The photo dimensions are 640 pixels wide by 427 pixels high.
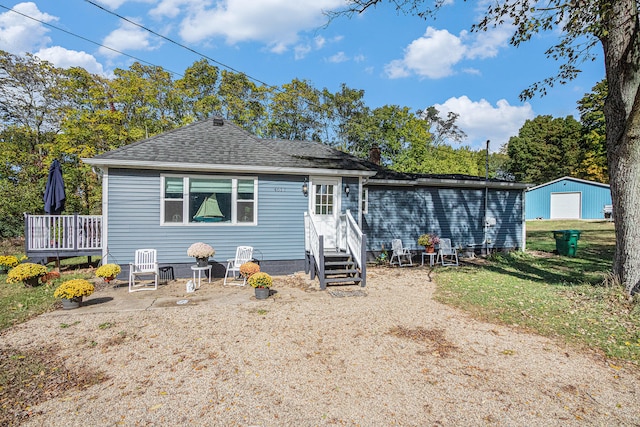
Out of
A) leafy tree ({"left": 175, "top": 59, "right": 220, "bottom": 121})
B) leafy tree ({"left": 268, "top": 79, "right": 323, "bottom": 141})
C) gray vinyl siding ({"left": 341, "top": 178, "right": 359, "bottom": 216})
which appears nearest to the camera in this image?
gray vinyl siding ({"left": 341, "top": 178, "right": 359, "bottom": 216})

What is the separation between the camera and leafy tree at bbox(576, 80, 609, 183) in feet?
53.4

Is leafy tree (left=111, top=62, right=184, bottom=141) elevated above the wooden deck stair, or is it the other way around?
leafy tree (left=111, top=62, right=184, bottom=141)

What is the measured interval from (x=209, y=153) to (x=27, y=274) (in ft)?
15.9

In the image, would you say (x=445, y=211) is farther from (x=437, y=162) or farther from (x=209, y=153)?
(x=437, y=162)

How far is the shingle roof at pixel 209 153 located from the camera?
8.16 metres

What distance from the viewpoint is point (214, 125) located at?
10312 mm

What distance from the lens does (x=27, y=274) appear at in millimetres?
6949

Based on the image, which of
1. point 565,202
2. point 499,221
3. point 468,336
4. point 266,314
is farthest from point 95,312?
point 565,202

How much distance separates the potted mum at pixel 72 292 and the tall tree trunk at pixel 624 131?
33.3ft

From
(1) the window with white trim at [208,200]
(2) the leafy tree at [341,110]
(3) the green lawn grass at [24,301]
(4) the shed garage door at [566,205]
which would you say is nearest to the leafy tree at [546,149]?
(4) the shed garage door at [566,205]

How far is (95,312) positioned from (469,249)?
12.6 meters

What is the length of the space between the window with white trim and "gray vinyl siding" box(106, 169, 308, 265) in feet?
0.56

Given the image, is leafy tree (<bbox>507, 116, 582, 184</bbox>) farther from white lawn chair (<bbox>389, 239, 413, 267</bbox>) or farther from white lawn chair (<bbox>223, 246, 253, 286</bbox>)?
white lawn chair (<bbox>223, 246, 253, 286</bbox>)

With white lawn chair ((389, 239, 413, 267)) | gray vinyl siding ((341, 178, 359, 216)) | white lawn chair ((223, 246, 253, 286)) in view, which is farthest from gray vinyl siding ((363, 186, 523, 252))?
white lawn chair ((223, 246, 253, 286))
